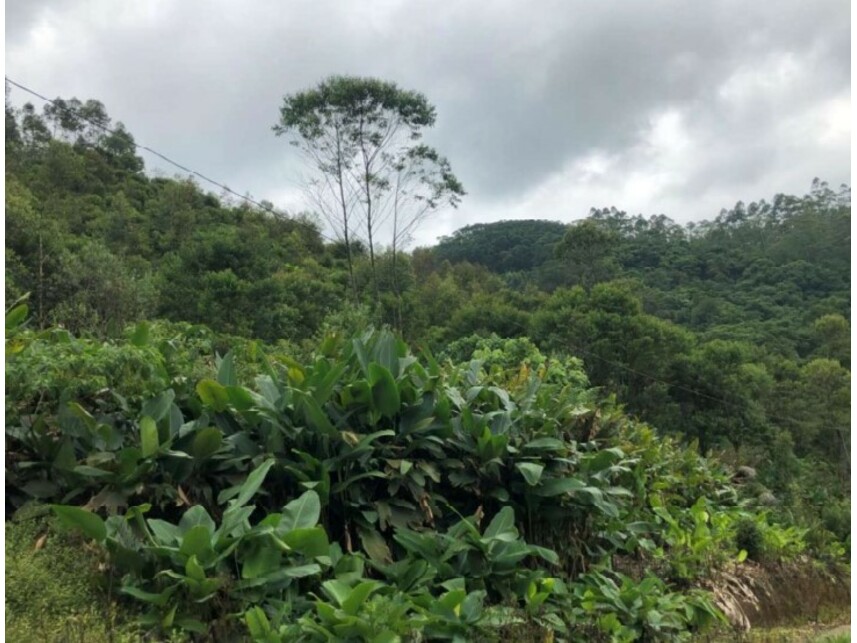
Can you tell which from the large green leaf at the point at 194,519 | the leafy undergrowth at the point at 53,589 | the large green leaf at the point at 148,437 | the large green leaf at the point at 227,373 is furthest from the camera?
the large green leaf at the point at 227,373

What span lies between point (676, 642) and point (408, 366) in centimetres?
189

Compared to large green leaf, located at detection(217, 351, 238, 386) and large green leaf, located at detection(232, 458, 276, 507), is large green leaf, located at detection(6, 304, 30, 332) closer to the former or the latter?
large green leaf, located at detection(217, 351, 238, 386)

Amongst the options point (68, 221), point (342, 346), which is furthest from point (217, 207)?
point (342, 346)

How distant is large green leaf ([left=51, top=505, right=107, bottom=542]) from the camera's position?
9.11 ft

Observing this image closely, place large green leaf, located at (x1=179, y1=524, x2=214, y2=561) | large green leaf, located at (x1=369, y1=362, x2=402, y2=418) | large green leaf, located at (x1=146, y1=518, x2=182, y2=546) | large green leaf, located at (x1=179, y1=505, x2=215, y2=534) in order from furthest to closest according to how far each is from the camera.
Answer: large green leaf, located at (x1=369, y1=362, x2=402, y2=418)
large green leaf, located at (x1=179, y1=505, x2=215, y2=534)
large green leaf, located at (x1=146, y1=518, x2=182, y2=546)
large green leaf, located at (x1=179, y1=524, x2=214, y2=561)

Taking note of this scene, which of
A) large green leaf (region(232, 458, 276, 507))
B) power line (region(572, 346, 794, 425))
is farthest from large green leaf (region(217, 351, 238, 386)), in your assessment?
power line (region(572, 346, 794, 425))

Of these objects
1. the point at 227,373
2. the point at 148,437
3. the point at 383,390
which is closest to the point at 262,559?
the point at 148,437

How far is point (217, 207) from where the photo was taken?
98.9 feet

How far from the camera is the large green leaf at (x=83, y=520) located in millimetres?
2777

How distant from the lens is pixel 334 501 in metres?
3.73

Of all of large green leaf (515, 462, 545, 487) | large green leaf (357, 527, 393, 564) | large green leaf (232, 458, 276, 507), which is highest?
large green leaf (232, 458, 276, 507)

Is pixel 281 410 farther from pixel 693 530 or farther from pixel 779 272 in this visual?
pixel 779 272

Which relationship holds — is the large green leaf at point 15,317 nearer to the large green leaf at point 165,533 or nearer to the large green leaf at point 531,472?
the large green leaf at point 165,533

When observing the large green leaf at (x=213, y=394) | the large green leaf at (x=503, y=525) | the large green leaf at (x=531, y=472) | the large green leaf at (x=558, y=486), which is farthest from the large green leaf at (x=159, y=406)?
the large green leaf at (x=558, y=486)
